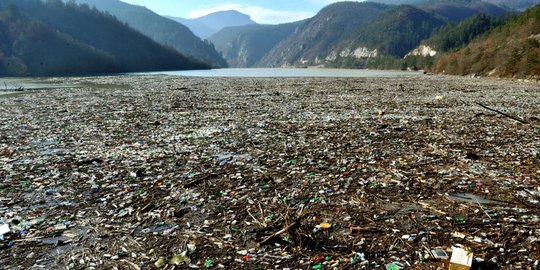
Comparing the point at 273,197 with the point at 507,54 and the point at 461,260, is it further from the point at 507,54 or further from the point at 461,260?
the point at 507,54

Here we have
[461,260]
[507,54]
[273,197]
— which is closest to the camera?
[461,260]

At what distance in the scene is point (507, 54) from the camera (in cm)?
7962

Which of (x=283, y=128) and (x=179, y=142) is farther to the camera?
(x=283, y=128)

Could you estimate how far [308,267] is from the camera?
554 cm

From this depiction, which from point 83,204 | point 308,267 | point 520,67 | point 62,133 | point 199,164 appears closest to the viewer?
point 308,267

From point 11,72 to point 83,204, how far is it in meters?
180

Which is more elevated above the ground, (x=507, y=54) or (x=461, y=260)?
(x=507, y=54)

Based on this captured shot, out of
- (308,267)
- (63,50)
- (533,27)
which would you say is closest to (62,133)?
(308,267)

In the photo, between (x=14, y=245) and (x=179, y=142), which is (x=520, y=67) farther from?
(x=14, y=245)

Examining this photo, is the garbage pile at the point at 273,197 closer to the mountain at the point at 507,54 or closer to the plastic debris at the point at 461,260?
the plastic debris at the point at 461,260

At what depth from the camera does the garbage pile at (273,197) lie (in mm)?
5934

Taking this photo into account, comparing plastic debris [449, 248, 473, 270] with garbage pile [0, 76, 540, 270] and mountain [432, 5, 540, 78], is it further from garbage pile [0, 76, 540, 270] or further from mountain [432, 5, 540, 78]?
mountain [432, 5, 540, 78]

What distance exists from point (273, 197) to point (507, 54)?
293ft

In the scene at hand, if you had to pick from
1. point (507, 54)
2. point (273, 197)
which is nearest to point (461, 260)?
point (273, 197)
